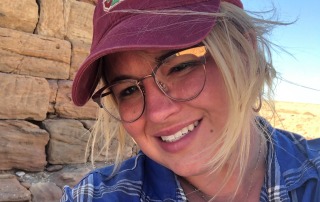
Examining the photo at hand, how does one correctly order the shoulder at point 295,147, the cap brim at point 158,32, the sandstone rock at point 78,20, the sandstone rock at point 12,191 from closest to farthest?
the cap brim at point 158,32, the shoulder at point 295,147, the sandstone rock at point 12,191, the sandstone rock at point 78,20

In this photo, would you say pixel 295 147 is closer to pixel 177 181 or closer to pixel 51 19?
pixel 177 181

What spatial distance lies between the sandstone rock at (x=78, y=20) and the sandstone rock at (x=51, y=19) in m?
0.07

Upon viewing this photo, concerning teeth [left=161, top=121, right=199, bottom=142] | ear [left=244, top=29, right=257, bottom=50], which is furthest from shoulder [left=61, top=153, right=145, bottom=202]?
ear [left=244, top=29, right=257, bottom=50]

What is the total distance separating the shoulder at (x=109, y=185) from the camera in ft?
4.84

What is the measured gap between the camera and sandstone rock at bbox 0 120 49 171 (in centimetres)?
336

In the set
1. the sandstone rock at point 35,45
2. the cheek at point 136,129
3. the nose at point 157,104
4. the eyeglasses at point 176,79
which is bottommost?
the sandstone rock at point 35,45

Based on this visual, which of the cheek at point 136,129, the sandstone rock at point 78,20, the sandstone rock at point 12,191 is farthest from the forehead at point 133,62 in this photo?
the sandstone rock at point 78,20

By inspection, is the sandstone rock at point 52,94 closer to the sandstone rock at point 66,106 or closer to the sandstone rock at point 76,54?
the sandstone rock at point 66,106

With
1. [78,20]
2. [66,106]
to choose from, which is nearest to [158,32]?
[66,106]

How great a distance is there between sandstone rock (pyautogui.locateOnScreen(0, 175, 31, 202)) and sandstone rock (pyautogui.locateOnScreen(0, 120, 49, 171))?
13cm

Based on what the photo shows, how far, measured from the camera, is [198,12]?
A: 122 cm

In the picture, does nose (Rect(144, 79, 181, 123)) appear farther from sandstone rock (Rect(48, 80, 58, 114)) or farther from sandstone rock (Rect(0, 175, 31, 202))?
sandstone rock (Rect(48, 80, 58, 114))

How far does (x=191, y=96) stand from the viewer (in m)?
1.27

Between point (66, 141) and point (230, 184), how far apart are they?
251cm
